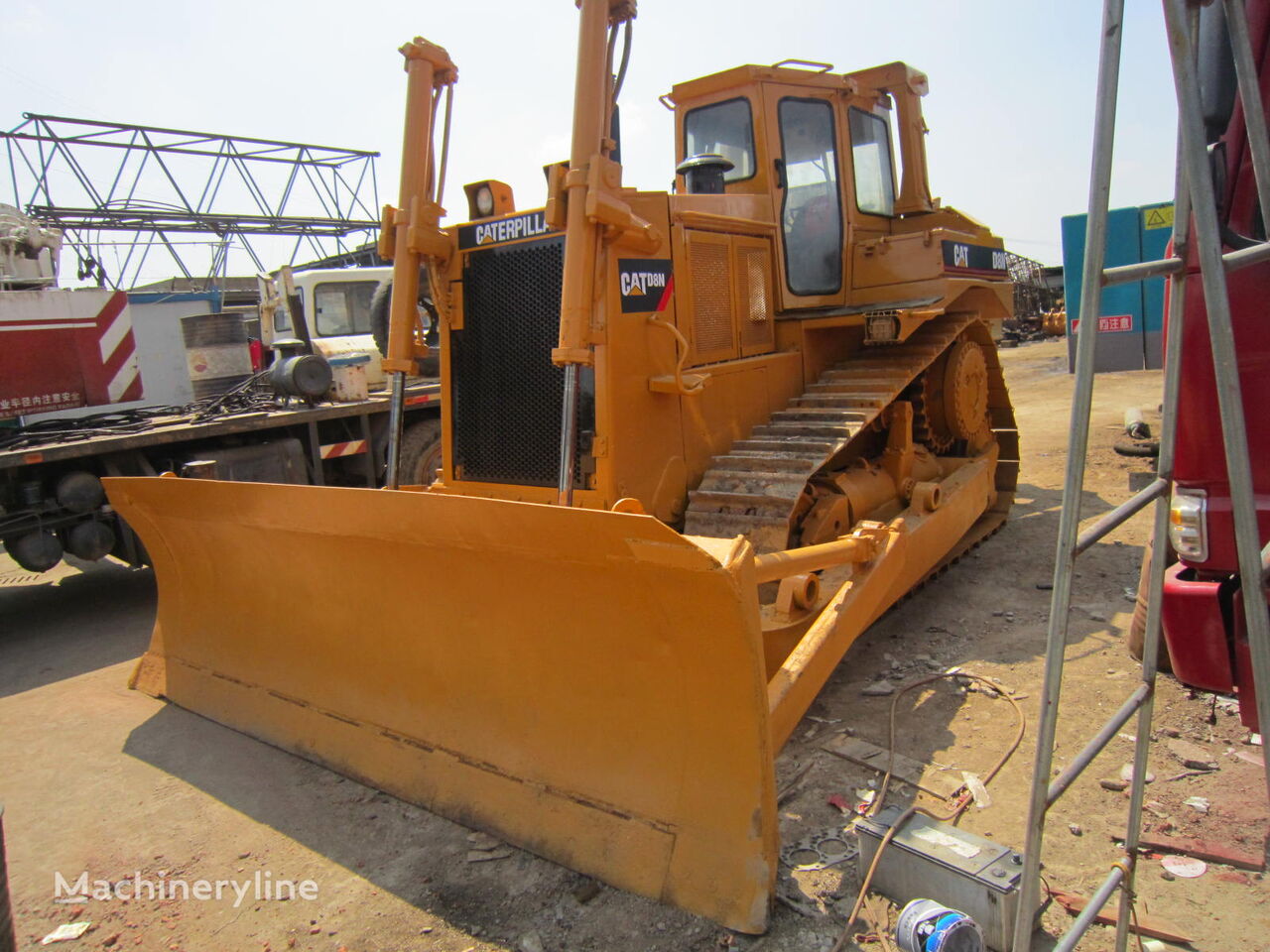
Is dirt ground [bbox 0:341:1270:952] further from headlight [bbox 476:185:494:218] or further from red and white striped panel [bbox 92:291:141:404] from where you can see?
red and white striped panel [bbox 92:291:141:404]

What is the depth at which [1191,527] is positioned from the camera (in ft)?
7.68

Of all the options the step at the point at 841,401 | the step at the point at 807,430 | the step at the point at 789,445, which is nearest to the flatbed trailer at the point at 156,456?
the step at the point at 789,445

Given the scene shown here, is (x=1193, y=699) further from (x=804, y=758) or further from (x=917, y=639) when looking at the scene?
(x=804, y=758)

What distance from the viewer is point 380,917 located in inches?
104

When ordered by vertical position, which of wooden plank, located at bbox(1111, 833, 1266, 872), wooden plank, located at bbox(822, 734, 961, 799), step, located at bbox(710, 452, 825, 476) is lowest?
wooden plank, located at bbox(1111, 833, 1266, 872)

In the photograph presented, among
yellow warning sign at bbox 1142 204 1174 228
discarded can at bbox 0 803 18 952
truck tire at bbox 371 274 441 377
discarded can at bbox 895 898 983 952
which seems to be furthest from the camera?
yellow warning sign at bbox 1142 204 1174 228

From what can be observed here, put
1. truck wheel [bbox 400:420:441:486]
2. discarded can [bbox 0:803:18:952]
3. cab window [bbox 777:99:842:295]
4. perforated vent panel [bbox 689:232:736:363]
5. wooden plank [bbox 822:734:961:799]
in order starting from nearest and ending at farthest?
discarded can [bbox 0:803:18:952] < wooden plank [bbox 822:734:961:799] < perforated vent panel [bbox 689:232:736:363] < cab window [bbox 777:99:842:295] < truck wheel [bbox 400:420:441:486]

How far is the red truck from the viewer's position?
7.32 ft

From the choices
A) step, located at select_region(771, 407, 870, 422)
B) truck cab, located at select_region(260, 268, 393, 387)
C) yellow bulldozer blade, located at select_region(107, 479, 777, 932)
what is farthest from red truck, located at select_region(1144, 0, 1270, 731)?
truck cab, located at select_region(260, 268, 393, 387)

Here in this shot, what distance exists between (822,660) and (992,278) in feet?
13.0

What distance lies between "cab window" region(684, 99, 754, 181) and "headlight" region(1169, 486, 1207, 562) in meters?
3.30

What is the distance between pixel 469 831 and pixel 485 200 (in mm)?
3019

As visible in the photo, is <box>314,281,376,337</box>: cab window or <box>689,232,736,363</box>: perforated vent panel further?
<box>314,281,376,337</box>: cab window

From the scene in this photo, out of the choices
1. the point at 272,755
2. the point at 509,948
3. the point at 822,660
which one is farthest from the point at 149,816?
the point at 822,660
